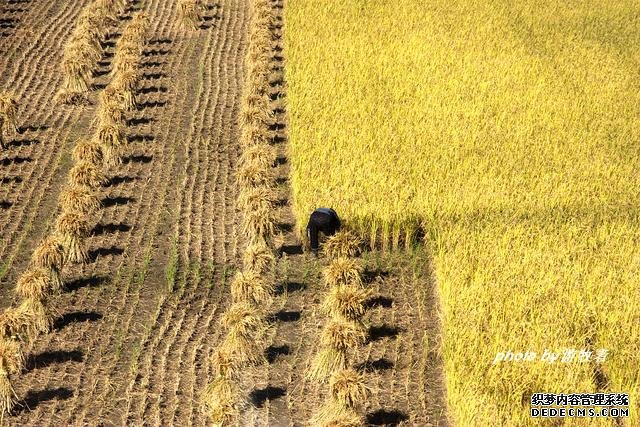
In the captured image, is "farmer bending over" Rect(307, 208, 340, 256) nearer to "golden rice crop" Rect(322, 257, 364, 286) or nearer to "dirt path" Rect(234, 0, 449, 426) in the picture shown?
"dirt path" Rect(234, 0, 449, 426)

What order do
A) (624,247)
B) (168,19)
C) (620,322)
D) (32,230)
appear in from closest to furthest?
(620,322) < (624,247) < (32,230) < (168,19)

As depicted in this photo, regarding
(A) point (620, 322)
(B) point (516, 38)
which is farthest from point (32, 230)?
(B) point (516, 38)

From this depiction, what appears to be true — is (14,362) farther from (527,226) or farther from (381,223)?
(527,226)

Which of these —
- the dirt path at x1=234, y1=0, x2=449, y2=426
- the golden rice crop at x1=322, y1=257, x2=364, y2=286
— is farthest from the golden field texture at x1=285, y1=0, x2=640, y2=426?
the golden rice crop at x1=322, y1=257, x2=364, y2=286

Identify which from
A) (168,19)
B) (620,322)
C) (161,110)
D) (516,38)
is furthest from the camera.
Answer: (168,19)

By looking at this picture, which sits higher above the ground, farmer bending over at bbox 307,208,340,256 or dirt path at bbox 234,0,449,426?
farmer bending over at bbox 307,208,340,256

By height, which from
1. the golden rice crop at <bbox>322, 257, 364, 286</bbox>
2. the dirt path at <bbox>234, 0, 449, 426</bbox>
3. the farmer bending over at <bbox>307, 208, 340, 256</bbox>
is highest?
the farmer bending over at <bbox>307, 208, 340, 256</bbox>

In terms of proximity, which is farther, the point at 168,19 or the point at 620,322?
the point at 168,19

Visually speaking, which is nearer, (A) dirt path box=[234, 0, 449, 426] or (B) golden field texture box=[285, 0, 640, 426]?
(A) dirt path box=[234, 0, 449, 426]
